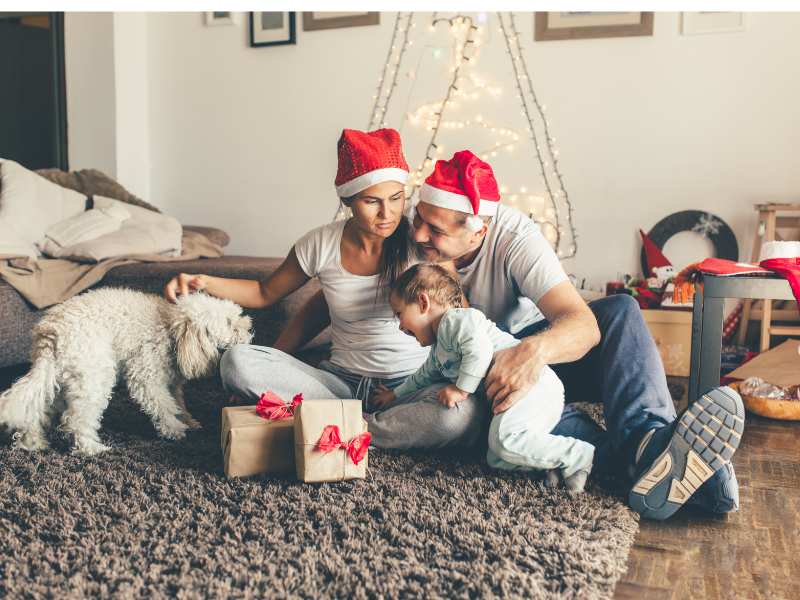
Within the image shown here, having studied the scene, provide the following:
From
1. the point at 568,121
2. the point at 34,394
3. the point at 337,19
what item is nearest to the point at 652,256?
the point at 568,121

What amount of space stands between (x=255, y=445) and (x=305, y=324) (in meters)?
0.57

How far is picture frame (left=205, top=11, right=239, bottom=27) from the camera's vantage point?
156 inches

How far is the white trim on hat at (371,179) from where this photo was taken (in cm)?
176

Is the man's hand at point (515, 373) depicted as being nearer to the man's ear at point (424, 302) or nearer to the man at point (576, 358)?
the man at point (576, 358)

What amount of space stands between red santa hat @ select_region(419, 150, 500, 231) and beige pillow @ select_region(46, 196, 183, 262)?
1.61 metres

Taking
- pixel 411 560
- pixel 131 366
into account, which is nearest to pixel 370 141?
pixel 131 366

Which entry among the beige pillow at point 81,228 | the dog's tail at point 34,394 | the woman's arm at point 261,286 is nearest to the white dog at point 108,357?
the dog's tail at point 34,394

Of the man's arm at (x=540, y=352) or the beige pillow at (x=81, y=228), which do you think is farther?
the beige pillow at (x=81, y=228)

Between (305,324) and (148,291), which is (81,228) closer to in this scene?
(148,291)

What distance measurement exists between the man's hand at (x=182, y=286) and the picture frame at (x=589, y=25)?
7.53 ft

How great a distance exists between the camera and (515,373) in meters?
1.55

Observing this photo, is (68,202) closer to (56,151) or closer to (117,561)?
(56,151)

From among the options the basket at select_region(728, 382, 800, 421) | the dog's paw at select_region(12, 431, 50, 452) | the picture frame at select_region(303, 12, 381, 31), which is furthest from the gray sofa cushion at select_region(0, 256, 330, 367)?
the picture frame at select_region(303, 12, 381, 31)

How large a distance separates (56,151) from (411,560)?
152 inches
